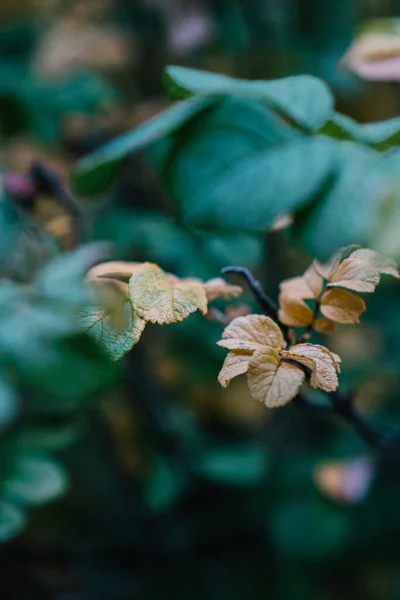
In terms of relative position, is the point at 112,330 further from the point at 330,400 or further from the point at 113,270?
the point at 330,400

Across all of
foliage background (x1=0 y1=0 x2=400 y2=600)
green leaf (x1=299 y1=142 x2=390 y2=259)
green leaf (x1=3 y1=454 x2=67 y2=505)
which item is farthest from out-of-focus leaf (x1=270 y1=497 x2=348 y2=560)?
green leaf (x1=299 y1=142 x2=390 y2=259)

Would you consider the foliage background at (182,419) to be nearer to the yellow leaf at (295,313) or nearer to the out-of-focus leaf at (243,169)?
the out-of-focus leaf at (243,169)

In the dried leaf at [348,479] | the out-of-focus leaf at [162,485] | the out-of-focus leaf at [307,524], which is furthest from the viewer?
the out-of-focus leaf at [307,524]

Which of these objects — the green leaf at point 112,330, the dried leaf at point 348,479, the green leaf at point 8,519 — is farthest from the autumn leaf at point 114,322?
the dried leaf at point 348,479

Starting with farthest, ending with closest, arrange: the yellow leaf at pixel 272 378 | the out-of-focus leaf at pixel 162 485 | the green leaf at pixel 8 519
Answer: the out-of-focus leaf at pixel 162 485 → the green leaf at pixel 8 519 → the yellow leaf at pixel 272 378

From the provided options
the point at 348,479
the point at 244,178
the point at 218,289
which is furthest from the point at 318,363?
the point at 348,479

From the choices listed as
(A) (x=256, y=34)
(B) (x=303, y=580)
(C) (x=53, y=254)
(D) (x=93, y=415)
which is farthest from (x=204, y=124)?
(B) (x=303, y=580)
